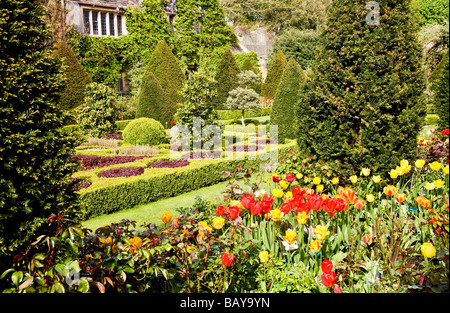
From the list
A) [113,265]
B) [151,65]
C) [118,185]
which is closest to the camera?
[113,265]

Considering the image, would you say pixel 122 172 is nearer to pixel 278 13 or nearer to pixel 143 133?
pixel 143 133

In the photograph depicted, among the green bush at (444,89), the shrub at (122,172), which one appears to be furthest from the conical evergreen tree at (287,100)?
the green bush at (444,89)

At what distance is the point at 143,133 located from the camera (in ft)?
37.1

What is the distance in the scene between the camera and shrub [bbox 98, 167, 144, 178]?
720 centimetres

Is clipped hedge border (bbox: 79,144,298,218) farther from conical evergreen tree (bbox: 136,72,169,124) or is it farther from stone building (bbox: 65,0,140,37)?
stone building (bbox: 65,0,140,37)

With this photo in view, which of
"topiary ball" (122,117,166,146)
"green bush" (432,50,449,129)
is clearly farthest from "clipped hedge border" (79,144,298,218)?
"green bush" (432,50,449,129)

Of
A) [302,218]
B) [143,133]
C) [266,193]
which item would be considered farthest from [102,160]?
[302,218]

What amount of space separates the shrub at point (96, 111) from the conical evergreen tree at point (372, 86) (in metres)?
10.0

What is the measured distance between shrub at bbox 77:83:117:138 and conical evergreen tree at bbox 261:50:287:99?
12936mm

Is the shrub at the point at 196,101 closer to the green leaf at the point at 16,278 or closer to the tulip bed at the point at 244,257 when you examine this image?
the tulip bed at the point at 244,257

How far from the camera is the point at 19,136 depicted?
2.82 m
